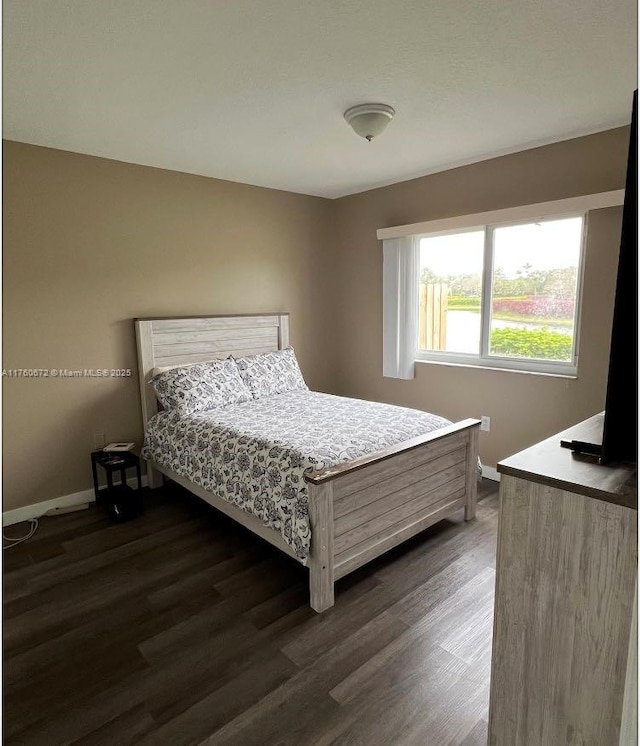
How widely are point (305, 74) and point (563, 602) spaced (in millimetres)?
2183

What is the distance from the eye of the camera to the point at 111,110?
2.42 meters

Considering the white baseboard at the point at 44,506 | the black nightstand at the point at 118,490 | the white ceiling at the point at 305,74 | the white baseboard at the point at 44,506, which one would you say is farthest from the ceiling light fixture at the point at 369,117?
the white baseboard at the point at 44,506

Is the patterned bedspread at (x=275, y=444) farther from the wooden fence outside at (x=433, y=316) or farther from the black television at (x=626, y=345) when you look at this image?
the black television at (x=626, y=345)

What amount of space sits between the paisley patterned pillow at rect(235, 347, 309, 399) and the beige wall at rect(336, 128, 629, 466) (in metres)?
0.84

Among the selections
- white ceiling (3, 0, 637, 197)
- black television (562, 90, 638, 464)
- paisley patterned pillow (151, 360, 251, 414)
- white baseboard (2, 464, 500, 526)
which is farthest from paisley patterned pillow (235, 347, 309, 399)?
black television (562, 90, 638, 464)

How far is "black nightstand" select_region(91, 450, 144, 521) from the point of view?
10.0ft

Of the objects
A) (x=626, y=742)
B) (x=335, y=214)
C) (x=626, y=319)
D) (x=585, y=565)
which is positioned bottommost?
(x=626, y=742)

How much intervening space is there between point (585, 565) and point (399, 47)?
6.35 feet

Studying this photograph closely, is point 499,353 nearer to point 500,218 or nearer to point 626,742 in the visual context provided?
point 500,218

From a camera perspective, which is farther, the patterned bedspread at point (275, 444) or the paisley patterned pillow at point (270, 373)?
the paisley patterned pillow at point (270, 373)

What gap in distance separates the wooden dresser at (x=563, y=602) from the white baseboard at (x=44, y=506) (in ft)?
9.33

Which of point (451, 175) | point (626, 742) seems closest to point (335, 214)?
point (451, 175)

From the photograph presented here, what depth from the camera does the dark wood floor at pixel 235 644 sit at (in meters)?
1.61

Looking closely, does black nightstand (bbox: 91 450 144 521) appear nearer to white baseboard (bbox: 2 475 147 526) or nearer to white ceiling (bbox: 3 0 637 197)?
white baseboard (bbox: 2 475 147 526)
